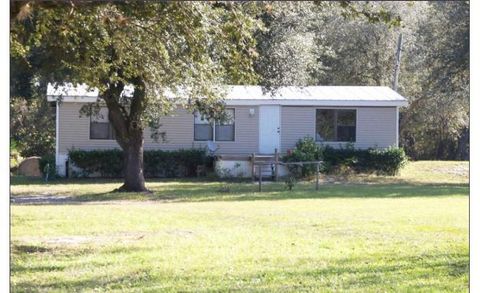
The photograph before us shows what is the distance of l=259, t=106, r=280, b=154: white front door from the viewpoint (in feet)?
98.4

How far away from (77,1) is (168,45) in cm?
453

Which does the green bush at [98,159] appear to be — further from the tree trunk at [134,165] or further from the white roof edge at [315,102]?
the tree trunk at [134,165]

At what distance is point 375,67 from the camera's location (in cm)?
3891

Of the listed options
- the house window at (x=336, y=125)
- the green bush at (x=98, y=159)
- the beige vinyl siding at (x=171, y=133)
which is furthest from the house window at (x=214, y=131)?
the house window at (x=336, y=125)

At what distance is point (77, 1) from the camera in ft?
26.9

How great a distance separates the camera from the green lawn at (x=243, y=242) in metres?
8.64

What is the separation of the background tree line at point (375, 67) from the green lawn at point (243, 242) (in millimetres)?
5068

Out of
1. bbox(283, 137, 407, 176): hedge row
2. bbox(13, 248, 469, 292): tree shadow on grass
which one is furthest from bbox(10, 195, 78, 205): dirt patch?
bbox(13, 248, 469, 292): tree shadow on grass

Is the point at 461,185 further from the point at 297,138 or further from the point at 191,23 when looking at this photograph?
the point at 191,23

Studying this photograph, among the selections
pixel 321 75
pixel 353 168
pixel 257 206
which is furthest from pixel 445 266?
pixel 321 75

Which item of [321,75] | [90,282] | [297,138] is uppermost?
[321,75]

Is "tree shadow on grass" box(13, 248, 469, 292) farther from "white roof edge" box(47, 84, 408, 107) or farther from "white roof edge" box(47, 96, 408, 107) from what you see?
"white roof edge" box(47, 96, 408, 107)

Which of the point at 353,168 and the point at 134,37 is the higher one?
the point at 134,37

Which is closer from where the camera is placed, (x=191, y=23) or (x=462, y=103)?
(x=191, y=23)
